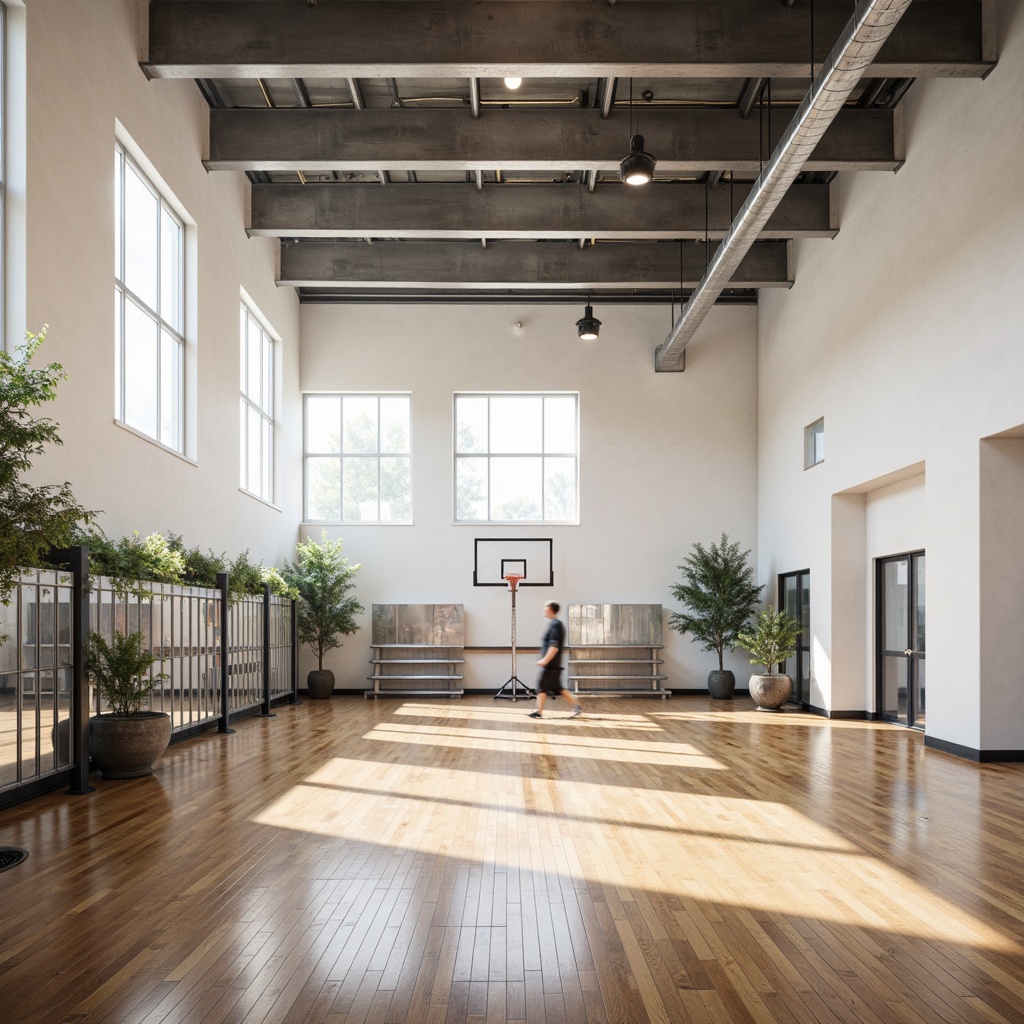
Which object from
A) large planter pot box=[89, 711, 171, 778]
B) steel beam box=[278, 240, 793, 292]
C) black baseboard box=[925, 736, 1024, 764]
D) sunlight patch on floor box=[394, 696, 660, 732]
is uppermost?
steel beam box=[278, 240, 793, 292]

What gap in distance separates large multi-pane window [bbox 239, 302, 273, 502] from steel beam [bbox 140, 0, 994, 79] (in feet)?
18.0

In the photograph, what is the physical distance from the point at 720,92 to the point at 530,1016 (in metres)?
10.4

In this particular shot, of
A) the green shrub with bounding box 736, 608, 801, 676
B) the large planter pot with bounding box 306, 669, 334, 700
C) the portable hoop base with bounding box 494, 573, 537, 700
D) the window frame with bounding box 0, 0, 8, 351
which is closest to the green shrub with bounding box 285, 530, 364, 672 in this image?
the large planter pot with bounding box 306, 669, 334, 700

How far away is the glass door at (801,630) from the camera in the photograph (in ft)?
46.5

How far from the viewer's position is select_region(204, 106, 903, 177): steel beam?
10680mm

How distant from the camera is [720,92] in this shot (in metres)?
10.9

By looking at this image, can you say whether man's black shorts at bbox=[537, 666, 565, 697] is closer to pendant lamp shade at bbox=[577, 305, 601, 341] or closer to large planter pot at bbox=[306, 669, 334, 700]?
large planter pot at bbox=[306, 669, 334, 700]

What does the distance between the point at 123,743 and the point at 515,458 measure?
10.5m

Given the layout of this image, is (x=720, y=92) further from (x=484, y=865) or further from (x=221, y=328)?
(x=484, y=865)

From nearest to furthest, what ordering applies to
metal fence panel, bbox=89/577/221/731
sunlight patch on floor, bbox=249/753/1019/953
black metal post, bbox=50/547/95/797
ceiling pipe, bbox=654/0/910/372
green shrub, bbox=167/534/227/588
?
sunlight patch on floor, bbox=249/753/1019/953 → ceiling pipe, bbox=654/0/910/372 → black metal post, bbox=50/547/95/797 → metal fence panel, bbox=89/577/221/731 → green shrub, bbox=167/534/227/588

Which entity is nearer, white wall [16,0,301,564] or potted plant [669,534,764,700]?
white wall [16,0,301,564]

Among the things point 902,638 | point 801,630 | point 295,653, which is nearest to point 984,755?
point 902,638

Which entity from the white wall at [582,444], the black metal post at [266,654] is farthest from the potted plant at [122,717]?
the white wall at [582,444]

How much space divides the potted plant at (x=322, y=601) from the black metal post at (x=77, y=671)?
27.2 feet
